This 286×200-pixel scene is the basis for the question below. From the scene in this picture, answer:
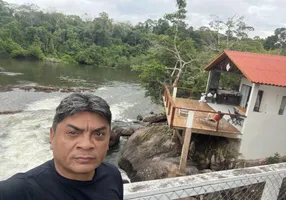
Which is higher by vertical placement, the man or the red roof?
the red roof

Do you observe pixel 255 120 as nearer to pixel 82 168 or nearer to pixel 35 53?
pixel 82 168

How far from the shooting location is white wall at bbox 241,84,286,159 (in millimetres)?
8555

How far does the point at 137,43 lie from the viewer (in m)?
68.9

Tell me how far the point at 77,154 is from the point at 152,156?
8.57 metres

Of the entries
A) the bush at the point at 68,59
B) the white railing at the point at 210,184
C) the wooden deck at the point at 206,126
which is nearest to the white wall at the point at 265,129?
the wooden deck at the point at 206,126

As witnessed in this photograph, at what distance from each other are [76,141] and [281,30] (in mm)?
51302

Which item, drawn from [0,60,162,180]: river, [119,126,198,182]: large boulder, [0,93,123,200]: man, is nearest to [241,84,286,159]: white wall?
[119,126,198,182]: large boulder

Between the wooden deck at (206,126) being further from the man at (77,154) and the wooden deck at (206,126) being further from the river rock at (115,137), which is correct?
the man at (77,154)

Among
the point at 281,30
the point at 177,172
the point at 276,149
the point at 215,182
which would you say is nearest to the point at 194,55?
the point at 276,149

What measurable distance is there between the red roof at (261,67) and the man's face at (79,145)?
804cm

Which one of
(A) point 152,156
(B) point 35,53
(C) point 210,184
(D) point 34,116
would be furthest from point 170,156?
(B) point 35,53

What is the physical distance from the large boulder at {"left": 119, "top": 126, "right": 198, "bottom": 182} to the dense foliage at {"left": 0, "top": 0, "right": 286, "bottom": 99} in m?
5.65

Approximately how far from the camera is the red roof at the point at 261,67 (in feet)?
27.6

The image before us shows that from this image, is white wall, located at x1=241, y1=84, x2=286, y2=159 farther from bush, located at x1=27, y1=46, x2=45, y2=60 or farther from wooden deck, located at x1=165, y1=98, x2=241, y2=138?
bush, located at x1=27, y1=46, x2=45, y2=60
